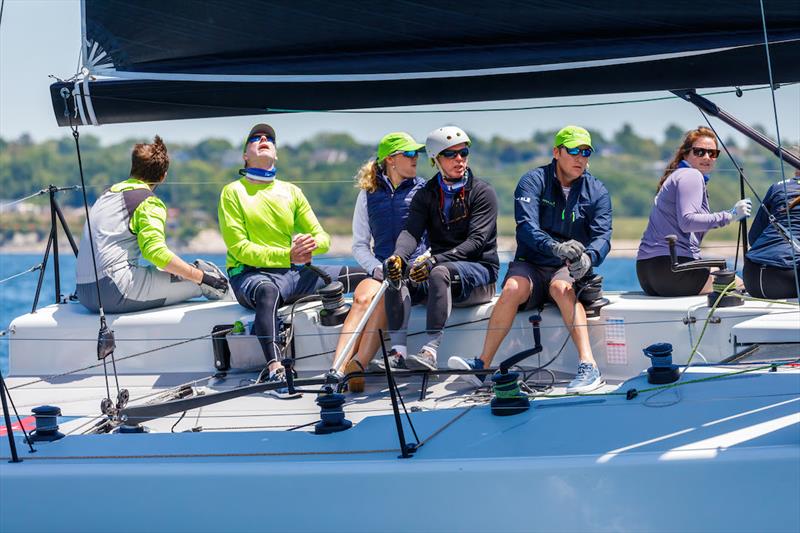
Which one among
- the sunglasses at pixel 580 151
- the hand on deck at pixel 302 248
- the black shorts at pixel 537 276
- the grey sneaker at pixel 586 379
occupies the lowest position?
the grey sneaker at pixel 586 379

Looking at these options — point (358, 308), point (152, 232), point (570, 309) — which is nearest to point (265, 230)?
point (152, 232)

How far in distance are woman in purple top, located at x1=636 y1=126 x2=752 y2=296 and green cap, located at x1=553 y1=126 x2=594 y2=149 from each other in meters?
0.54

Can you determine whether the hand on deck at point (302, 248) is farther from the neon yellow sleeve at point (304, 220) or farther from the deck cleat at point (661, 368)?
the deck cleat at point (661, 368)

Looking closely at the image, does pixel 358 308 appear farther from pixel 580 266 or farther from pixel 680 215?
pixel 680 215

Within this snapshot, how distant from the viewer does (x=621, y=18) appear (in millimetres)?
3096

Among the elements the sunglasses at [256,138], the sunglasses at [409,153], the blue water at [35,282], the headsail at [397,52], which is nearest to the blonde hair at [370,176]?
the sunglasses at [409,153]

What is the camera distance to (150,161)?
460cm

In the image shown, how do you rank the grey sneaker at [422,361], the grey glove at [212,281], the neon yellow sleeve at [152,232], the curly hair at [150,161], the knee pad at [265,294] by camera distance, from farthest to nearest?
the grey glove at [212,281] < the curly hair at [150,161] < the neon yellow sleeve at [152,232] < the knee pad at [265,294] < the grey sneaker at [422,361]

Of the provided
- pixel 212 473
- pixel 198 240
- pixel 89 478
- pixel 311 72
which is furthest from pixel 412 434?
pixel 198 240

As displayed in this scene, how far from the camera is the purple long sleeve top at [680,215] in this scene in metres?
4.31

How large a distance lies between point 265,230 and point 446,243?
2.41ft

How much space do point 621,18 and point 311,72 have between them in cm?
92

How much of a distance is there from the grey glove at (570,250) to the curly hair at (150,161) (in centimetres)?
174

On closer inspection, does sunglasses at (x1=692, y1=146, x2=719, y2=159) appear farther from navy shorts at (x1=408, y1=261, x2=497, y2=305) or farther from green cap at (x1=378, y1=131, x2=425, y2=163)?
green cap at (x1=378, y1=131, x2=425, y2=163)
